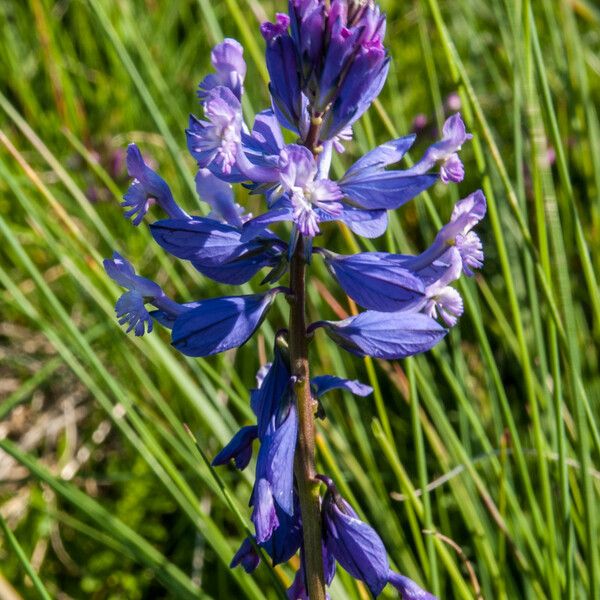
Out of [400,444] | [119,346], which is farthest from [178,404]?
[400,444]

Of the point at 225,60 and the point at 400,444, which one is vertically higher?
the point at 225,60

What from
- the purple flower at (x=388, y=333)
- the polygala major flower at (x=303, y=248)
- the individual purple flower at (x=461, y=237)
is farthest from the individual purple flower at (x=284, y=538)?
the individual purple flower at (x=461, y=237)

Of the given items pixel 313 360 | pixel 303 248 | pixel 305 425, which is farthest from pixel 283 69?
pixel 313 360

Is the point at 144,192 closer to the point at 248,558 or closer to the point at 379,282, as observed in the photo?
the point at 379,282

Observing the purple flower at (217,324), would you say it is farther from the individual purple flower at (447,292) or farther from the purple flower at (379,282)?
the individual purple flower at (447,292)

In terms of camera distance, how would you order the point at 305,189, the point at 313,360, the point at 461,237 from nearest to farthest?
the point at 305,189, the point at 461,237, the point at 313,360

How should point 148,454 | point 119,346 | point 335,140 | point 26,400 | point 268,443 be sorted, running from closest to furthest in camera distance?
point 268,443
point 335,140
point 148,454
point 119,346
point 26,400

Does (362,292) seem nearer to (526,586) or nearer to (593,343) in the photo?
(526,586)
